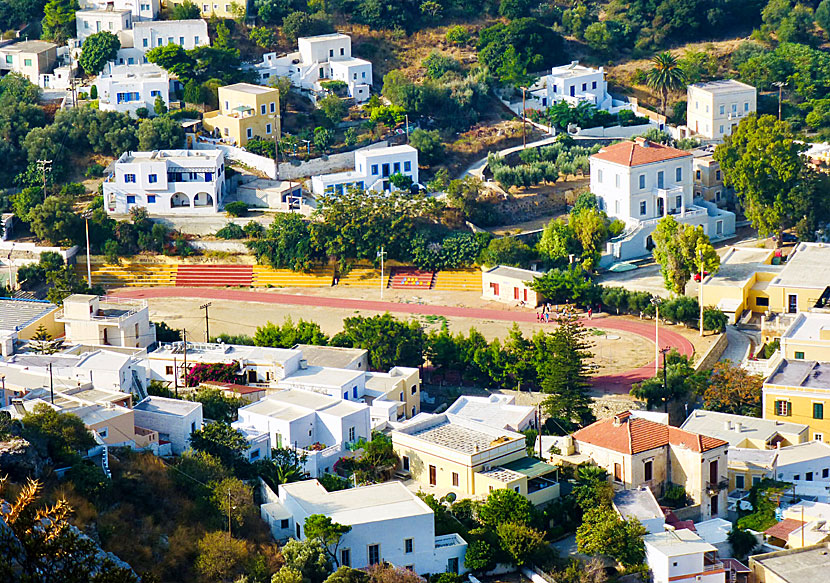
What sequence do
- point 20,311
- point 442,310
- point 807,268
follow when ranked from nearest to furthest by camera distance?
point 20,311 → point 807,268 → point 442,310

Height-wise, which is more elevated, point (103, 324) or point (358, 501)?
point (103, 324)

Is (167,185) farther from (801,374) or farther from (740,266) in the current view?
(801,374)

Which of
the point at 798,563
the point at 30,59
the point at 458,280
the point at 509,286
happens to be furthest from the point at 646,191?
the point at 798,563

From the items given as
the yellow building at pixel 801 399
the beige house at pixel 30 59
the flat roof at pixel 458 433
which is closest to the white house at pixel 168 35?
the beige house at pixel 30 59

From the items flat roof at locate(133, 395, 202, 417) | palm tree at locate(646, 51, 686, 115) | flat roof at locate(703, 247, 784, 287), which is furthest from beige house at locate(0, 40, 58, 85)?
flat roof at locate(133, 395, 202, 417)

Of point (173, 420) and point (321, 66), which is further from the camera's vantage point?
point (321, 66)

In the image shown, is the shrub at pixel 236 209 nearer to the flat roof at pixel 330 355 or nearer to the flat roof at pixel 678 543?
the flat roof at pixel 330 355
